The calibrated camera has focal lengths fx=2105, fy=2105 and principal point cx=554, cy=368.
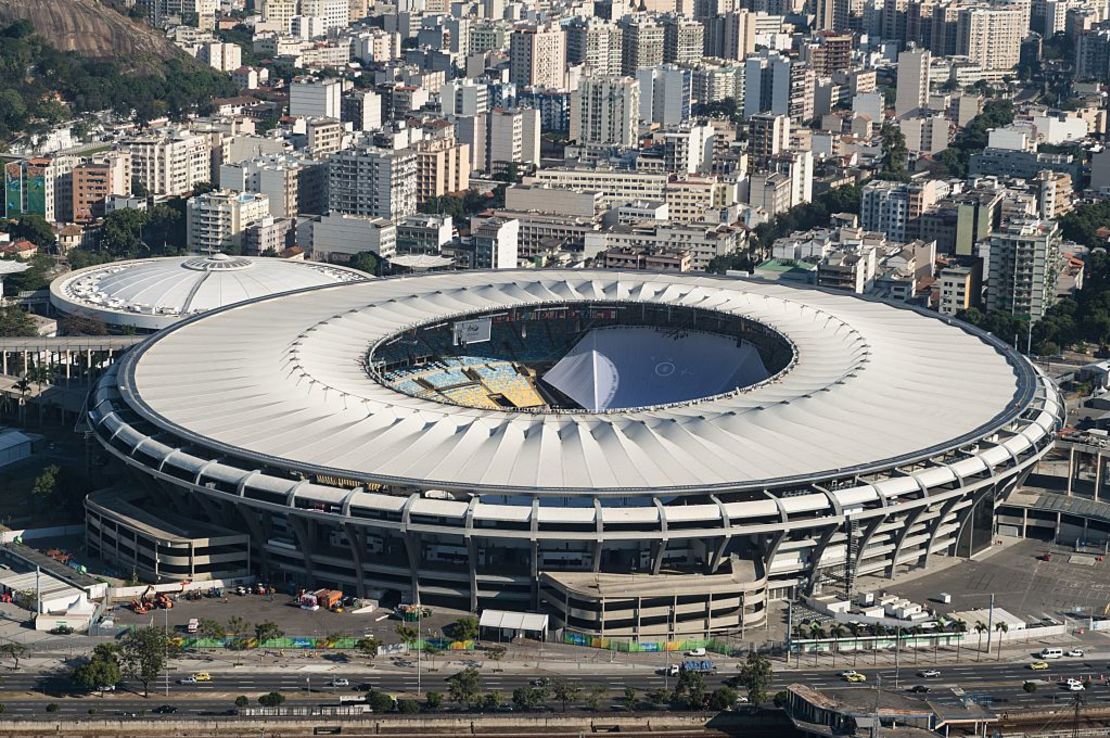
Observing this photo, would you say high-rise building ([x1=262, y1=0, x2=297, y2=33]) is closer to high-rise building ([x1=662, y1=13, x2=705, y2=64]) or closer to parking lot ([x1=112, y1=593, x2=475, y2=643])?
high-rise building ([x1=662, y1=13, x2=705, y2=64])

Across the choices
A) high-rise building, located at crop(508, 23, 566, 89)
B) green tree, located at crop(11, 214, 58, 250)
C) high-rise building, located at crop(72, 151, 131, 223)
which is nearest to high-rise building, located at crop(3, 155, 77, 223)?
high-rise building, located at crop(72, 151, 131, 223)

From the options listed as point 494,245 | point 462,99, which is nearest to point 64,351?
point 494,245

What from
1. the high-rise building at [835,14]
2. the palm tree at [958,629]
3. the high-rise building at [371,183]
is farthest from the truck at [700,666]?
the high-rise building at [835,14]

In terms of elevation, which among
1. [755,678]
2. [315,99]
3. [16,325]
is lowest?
[755,678]

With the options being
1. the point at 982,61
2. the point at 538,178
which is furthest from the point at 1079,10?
the point at 538,178

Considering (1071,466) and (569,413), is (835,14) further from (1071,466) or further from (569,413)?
(569,413)

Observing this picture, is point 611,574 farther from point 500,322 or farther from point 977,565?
point 500,322
